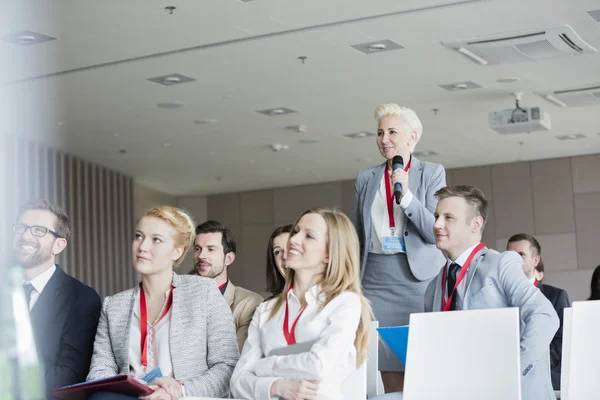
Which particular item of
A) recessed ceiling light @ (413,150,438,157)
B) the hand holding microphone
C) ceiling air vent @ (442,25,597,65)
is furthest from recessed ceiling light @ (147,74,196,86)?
the hand holding microphone

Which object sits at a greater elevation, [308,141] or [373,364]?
[308,141]

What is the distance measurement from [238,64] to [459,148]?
5.31 metres

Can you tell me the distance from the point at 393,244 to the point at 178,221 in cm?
113

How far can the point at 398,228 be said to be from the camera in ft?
12.8

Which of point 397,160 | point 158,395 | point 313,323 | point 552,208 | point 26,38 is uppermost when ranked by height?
point 26,38

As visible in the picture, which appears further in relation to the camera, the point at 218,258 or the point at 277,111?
the point at 277,111

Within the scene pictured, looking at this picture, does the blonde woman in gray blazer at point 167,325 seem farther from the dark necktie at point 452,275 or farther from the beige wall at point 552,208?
the beige wall at point 552,208

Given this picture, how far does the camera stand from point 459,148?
40.9 ft

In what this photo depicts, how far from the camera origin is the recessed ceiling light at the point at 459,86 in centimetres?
909

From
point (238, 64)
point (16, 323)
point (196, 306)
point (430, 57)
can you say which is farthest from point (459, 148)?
point (16, 323)

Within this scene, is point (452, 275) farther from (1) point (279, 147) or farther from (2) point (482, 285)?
(1) point (279, 147)

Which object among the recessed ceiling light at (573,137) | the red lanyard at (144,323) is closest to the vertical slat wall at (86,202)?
the recessed ceiling light at (573,137)

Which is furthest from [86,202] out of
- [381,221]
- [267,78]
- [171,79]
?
[381,221]

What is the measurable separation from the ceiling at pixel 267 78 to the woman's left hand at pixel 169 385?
373 centimetres
